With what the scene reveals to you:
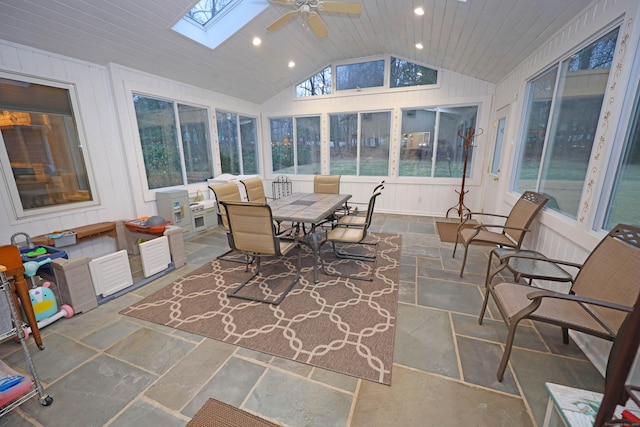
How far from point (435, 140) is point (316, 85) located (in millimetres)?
2827

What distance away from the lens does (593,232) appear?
184cm

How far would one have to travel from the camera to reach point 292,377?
1.55 m

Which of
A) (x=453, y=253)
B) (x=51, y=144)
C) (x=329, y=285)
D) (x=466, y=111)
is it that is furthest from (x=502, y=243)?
(x=51, y=144)

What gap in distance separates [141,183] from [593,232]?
4971 millimetres

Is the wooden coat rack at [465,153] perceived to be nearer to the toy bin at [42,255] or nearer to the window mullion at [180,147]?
the window mullion at [180,147]

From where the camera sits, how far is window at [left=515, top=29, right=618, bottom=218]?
6.59ft

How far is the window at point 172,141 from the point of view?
3.82 metres

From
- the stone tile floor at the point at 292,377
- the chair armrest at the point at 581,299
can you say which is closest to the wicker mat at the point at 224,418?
the stone tile floor at the point at 292,377

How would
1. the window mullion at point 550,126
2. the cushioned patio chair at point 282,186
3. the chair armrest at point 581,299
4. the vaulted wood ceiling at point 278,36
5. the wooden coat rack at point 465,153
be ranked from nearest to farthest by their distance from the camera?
the chair armrest at point 581,299 < the vaulted wood ceiling at point 278,36 < the window mullion at point 550,126 < the wooden coat rack at point 465,153 < the cushioned patio chair at point 282,186

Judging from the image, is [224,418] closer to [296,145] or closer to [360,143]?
[360,143]

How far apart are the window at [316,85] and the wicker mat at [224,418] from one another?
5669 millimetres

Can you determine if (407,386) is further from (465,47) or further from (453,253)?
(465,47)

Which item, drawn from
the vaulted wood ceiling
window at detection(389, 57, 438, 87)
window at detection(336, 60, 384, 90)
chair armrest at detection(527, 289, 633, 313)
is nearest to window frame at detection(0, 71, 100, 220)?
the vaulted wood ceiling

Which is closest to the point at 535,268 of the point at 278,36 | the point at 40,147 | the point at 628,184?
the point at 628,184
